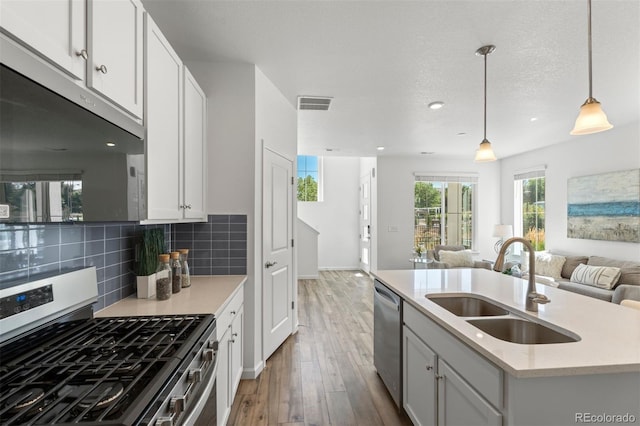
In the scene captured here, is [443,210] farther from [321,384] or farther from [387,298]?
[321,384]

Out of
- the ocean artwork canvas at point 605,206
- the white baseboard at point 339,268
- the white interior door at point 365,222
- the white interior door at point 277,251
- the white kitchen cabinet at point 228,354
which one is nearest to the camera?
the white kitchen cabinet at point 228,354

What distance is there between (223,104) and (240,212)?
0.92 meters

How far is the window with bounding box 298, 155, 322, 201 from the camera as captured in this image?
27.7 ft

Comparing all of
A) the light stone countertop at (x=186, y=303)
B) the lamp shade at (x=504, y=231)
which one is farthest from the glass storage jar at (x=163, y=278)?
the lamp shade at (x=504, y=231)

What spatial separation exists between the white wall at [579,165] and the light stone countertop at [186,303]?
5360 millimetres

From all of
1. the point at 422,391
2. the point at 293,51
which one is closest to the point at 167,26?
the point at 293,51

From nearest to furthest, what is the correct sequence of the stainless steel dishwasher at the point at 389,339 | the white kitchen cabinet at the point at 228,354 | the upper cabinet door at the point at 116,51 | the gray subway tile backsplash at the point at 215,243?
the upper cabinet door at the point at 116,51
the white kitchen cabinet at the point at 228,354
the stainless steel dishwasher at the point at 389,339
the gray subway tile backsplash at the point at 215,243

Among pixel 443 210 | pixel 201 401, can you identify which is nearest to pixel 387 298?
pixel 201 401

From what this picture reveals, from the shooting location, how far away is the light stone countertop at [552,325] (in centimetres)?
101

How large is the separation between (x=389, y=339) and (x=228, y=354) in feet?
3.73

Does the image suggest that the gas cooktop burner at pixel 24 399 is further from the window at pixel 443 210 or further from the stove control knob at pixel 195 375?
the window at pixel 443 210

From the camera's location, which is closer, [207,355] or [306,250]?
[207,355]

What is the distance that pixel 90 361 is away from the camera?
103 centimetres

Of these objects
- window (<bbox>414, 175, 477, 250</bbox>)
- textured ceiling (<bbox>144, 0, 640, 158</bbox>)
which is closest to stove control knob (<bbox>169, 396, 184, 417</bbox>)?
textured ceiling (<bbox>144, 0, 640, 158</bbox>)
